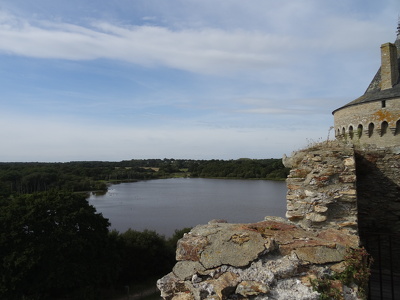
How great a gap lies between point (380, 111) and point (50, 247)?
1298 cm

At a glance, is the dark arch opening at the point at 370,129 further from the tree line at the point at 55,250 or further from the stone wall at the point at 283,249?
the tree line at the point at 55,250

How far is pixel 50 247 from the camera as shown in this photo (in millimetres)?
12477

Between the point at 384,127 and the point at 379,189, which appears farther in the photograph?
the point at 384,127

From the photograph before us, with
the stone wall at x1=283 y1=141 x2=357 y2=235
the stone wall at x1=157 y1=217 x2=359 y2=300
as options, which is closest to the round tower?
the stone wall at x1=283 y1=141 x2=357 y2=235

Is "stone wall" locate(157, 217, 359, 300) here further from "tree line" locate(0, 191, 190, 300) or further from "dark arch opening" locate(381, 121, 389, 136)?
"tree line" locate(0, 191, 190, 300)

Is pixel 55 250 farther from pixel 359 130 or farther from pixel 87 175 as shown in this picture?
pixel 87 175

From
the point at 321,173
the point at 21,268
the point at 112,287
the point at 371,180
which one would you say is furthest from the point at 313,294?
the point at 112,287

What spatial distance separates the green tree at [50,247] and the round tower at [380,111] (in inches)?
424

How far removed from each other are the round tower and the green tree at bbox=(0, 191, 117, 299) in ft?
35.3

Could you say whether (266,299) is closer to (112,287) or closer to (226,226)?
(226,226)

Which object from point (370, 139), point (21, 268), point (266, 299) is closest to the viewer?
point (266, 299)

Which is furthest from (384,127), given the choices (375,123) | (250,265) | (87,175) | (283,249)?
(87,175)

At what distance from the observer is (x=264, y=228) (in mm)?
2908

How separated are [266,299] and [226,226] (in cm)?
87
